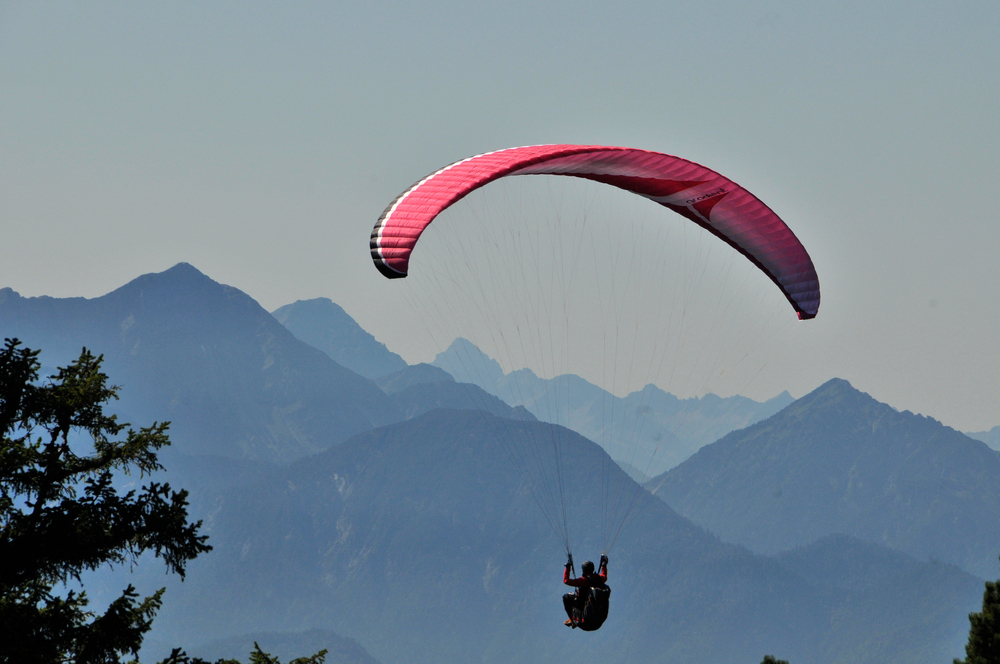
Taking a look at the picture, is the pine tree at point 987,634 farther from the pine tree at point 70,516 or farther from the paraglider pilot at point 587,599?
the pine tree at point 70,516

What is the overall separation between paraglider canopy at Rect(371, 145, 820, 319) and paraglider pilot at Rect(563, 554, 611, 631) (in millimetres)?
7002

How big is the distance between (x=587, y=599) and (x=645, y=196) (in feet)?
35.1

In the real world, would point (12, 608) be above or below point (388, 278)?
below

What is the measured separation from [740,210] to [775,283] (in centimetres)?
225

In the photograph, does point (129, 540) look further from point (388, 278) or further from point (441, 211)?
point (441, 211)

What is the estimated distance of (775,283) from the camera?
2742 cm

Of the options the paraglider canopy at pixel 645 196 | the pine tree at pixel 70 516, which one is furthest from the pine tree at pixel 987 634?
the pine tree at pixel 70 516

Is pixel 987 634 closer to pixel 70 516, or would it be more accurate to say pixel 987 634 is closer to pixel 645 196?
pixel 645 196

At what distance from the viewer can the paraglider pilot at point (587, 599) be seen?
67.5 ft

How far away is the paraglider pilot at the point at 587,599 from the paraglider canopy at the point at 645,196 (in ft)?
Answer: 23.0

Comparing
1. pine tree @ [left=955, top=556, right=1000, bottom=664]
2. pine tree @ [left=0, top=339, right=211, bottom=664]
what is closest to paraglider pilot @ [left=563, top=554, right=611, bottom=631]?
pine tree @ [left=0, top=339, right=211, bottom=664]

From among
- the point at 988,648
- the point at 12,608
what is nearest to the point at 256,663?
the point at 12,608

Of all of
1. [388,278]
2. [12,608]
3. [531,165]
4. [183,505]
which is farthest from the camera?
[531,165]

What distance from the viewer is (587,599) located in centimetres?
2095
